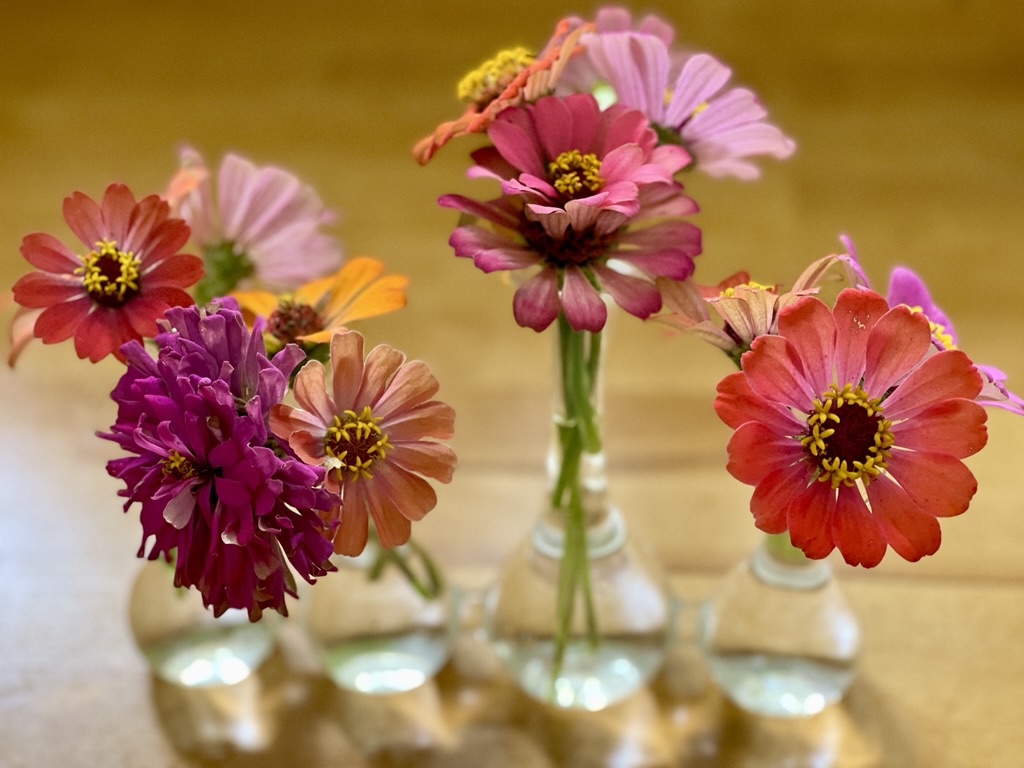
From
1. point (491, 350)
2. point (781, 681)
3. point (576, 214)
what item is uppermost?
point (491, 350)

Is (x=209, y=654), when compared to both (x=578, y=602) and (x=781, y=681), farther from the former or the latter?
(x=781, y=681)

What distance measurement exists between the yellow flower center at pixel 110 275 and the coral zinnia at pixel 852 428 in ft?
0.75

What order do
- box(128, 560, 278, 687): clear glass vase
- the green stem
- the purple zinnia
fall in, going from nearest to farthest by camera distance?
the purple zinnia → the green stem → box(128, 560, 278, 687): clear glass vase

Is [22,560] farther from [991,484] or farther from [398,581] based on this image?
[991,484]

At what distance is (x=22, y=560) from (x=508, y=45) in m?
0.69

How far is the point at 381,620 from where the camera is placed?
60 centimetres

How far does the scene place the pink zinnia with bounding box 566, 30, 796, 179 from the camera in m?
0.45

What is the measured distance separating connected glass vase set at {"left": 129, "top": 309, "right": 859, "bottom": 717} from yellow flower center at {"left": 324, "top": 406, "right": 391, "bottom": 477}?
0.15 meters

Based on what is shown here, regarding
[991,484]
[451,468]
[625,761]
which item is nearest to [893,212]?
[991,484]

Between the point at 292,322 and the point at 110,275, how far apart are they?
2.8 inches

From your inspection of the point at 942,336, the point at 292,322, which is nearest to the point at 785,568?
the point at 942,336

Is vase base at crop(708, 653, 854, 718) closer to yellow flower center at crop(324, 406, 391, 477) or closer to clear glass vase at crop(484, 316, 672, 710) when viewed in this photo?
clear glass vase at crop(484, 316, 672, 710)

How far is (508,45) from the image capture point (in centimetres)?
113

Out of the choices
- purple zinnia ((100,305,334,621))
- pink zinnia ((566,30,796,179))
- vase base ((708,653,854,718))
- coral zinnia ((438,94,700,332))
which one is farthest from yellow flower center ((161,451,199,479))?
vase base ((708,653,854,718))
